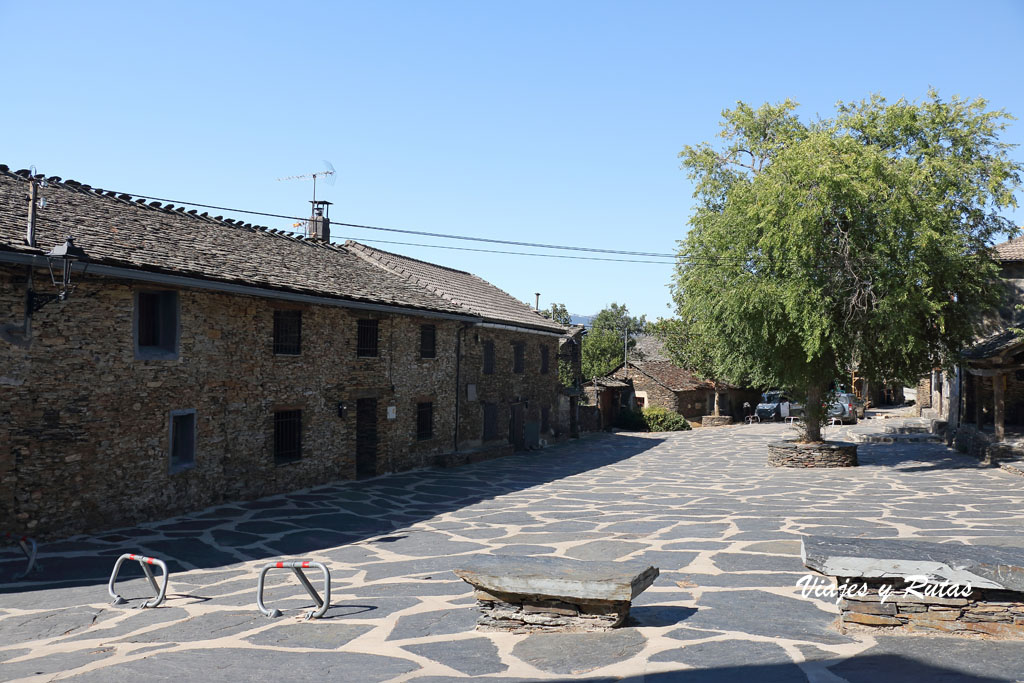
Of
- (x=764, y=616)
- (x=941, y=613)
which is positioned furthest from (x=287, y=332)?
(x=941, y=613)

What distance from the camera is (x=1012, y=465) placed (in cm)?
2066

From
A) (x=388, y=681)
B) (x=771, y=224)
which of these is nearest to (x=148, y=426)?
(x=388, y=681)

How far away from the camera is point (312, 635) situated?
296 inches

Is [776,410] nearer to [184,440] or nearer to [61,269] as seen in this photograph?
[184,440]

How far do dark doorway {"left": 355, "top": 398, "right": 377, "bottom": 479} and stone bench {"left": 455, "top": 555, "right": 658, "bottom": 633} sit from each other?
13.8 metres

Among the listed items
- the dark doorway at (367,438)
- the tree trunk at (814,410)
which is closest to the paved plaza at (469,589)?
the dark doorway at (367,438)

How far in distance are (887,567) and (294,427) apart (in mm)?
13852

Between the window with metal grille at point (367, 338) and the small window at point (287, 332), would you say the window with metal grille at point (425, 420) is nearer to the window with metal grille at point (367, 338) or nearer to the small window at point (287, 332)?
the window with metal grille at point (367, 338)

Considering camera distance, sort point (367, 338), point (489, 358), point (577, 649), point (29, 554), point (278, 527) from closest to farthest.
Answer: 1. point (577, 649)
2. point (29, 554)
3. point (278, 527)
4. point (367, 338)
5. point (489, 358)

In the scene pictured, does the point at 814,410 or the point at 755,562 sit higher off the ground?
the point at 814,410

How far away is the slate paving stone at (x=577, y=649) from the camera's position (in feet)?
20.4

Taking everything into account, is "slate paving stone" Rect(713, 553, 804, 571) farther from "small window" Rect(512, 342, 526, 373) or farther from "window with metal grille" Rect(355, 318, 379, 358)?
"small window" Rect(512, 342, 526, 373)

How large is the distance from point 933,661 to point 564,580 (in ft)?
9.61

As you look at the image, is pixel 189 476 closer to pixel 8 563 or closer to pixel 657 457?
pixel 8 563
